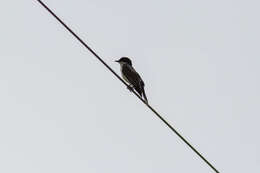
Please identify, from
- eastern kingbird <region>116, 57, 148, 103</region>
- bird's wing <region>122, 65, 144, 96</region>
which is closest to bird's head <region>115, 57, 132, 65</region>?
eastern kingbird <region>116, 57, 148, 103</region>

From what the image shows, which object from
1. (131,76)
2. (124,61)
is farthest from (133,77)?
(124,61)

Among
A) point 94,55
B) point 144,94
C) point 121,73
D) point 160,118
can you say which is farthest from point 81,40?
point 121,73

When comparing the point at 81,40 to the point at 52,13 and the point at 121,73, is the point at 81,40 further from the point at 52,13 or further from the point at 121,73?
the point at 121,73

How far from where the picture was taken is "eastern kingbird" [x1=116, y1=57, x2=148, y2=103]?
10477 mm

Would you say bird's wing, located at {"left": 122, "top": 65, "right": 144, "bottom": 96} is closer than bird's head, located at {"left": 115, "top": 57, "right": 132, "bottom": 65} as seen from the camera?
Yes

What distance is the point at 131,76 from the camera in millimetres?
10844

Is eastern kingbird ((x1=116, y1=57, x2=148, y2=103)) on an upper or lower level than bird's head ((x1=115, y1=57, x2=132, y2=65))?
lower

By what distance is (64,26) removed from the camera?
5719 millimetres

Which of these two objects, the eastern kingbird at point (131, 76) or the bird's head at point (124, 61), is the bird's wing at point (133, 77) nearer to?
the eastern kingbird at point (131, 76)

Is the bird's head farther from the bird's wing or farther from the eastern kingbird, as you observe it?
the bird's wing

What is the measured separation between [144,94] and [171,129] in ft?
15.4

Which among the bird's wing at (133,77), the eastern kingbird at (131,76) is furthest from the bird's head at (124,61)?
the bird's wing at (133,77)

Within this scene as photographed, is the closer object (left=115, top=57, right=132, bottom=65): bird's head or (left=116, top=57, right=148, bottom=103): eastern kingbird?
(left=116, top=57, right=148, bottom=103): eastern kingbird

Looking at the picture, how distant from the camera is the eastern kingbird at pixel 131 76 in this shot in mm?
10477
